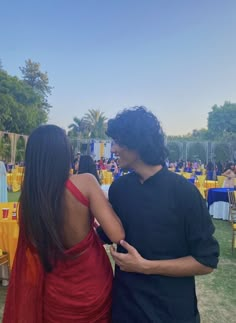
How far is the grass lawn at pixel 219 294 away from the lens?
11.4ft

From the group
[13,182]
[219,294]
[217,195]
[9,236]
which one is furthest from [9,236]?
[13,182]

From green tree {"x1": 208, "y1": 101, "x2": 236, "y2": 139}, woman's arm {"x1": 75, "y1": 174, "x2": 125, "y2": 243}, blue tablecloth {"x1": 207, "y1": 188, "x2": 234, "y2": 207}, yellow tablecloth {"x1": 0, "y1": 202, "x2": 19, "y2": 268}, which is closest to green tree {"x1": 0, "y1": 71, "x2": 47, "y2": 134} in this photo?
blue tablecloth {"x1": 207, "y1": 188, "x2": 234, "y2": 207}

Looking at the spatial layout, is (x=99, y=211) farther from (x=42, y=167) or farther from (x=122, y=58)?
(x=122, y=58)

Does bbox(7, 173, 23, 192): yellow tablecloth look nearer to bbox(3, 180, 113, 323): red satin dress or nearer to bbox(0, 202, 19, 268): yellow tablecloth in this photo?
bbox(0, 202, 19, 268): yellow tablecloth

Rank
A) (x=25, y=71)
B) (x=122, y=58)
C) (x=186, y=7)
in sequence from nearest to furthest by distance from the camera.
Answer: (x=186, y=7) < (x=122, y=58) < (x=25, y=71)

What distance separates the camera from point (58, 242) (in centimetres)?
134

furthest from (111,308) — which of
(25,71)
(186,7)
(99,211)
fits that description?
(25,71)

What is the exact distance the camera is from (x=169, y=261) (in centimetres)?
126

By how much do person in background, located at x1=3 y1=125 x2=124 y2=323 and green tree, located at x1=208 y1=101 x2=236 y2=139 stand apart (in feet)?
155

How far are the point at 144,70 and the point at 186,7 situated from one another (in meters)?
9.15

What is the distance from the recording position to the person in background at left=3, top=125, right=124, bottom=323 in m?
1.31

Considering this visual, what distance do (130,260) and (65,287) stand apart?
390 millimetres

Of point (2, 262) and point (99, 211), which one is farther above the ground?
point (99, 211)

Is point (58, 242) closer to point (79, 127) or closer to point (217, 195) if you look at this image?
point (217, 195)
